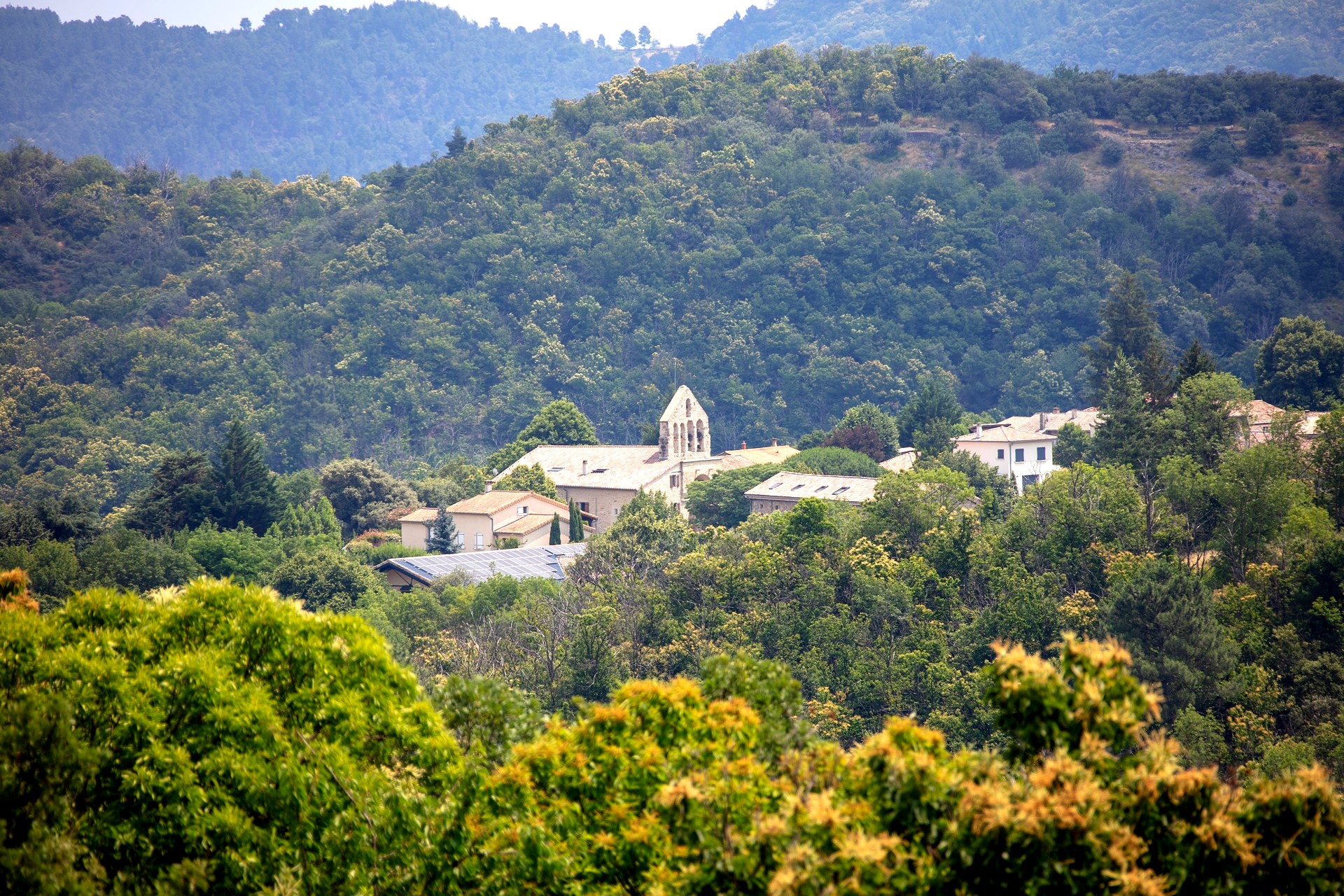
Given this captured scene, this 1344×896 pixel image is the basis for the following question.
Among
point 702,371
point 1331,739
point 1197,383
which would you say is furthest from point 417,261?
point 1331,739

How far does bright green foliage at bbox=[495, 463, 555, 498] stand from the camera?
2776 inches

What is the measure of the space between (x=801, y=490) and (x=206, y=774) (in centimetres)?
5223

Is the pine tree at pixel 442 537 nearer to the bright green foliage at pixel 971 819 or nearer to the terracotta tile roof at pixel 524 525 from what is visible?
the terracotta tile roof at pixel 524 525

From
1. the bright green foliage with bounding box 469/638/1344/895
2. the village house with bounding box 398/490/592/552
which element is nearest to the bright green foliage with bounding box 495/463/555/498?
the village house with bounding box 398/490/592/552

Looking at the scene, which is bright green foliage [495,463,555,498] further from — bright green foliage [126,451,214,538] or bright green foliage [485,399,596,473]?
bright green foliage [126,451,214,538]

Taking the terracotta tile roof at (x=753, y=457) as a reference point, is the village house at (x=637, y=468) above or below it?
above

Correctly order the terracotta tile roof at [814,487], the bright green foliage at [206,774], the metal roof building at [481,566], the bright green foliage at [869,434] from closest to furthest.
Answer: the bright green foliage at [206,774]
the metal roof building at [481,566]
the terracotta tile roof at [814,487]
the bright green foliage at [869,434]

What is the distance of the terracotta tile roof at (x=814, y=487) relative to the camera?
61375mm

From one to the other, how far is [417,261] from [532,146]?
19451 mm

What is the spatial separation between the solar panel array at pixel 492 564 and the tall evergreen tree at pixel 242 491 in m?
9.21

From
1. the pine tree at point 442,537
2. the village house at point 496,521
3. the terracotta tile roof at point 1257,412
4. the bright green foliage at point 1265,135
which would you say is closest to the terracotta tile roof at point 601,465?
the village house at point 496,521

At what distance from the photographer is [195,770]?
40.9ft

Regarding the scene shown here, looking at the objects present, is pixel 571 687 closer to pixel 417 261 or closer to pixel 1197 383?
pixel 1197 383

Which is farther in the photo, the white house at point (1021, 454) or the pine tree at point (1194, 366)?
the white house at point (1021, 454)
